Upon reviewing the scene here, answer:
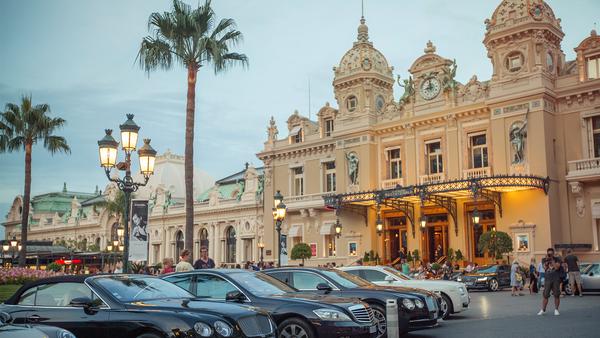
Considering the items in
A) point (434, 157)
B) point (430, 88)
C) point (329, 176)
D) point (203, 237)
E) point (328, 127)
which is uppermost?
point (430, 88)

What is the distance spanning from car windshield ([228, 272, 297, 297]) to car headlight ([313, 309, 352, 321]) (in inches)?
41.0

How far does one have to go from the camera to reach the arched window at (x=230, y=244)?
183ft

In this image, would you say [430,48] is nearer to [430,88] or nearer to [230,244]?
[430,88]

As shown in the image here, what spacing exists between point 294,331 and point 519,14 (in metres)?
30.4

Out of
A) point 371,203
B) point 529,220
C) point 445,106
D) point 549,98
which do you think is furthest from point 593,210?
point 371,203

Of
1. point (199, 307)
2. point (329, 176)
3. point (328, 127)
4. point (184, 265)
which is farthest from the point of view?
point (328, 127)

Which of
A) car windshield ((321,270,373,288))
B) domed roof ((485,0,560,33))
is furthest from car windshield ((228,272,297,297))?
domed roof ((485,0,560,33))

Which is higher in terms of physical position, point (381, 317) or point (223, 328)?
point (223, 328)

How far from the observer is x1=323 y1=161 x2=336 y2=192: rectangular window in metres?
46.2

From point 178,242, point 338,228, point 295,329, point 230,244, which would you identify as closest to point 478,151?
point 338,228

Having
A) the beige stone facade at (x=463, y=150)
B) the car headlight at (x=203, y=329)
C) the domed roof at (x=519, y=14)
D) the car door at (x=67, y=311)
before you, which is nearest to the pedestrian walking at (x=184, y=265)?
the car door at (x=67, y=311)

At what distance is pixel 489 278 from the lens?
30094mm

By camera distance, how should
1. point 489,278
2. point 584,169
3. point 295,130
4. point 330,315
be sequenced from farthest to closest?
point 295,130 → point 584,169 → point 489,278 → point 330,315

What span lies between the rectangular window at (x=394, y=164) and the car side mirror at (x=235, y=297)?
32.0 metres
